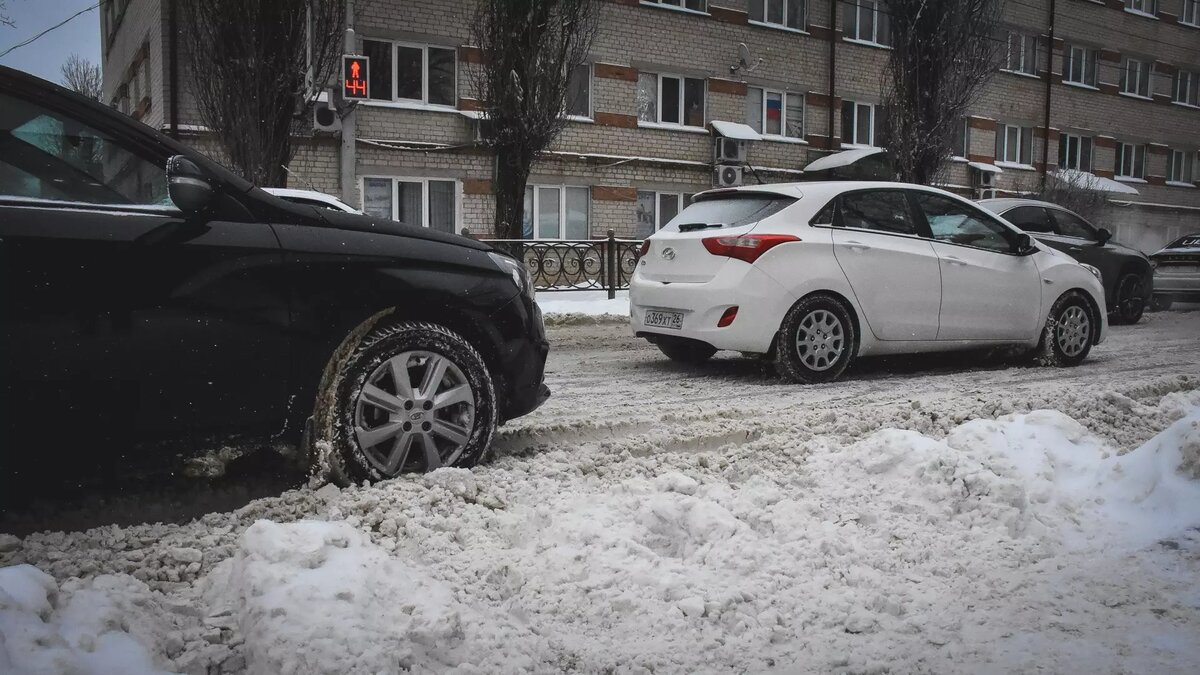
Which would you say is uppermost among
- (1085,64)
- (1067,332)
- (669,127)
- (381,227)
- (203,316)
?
(1085,64)

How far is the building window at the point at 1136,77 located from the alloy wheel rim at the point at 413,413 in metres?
35.4

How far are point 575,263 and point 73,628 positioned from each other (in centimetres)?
1386

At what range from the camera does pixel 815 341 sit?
23.5 feet

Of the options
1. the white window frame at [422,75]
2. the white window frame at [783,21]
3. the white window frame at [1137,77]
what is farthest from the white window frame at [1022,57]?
the white window frame at [422,75]

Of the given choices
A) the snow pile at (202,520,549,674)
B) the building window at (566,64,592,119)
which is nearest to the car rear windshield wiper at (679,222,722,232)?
the snow pile at (202,520,549,674)

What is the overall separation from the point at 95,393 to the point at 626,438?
2679 mm

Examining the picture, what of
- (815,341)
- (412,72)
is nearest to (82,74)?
(412,72)

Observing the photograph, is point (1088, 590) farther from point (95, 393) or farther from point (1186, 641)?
point (95, 393)

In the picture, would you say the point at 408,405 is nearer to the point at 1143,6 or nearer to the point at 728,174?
the point at 728,174

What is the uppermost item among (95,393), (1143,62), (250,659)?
(1143,62)

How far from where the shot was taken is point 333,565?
2.89 meters

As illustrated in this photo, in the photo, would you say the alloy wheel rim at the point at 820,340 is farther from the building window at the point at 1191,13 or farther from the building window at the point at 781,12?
the building window at the point at 1191,13

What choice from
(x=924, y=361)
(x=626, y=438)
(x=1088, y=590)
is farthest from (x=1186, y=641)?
(x=924, y=361)

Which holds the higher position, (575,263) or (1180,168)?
(1180,168)
